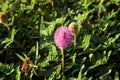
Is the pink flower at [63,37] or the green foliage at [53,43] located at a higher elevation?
the pink flower at [63,37]

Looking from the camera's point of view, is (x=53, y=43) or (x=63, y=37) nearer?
(x=63, y=37)

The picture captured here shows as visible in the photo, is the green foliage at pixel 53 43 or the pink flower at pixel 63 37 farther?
the green foliage at pixel 53 43

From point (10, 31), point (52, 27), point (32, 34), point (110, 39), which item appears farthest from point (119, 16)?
point (10, 31)

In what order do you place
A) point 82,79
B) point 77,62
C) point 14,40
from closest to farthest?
point 82,79
point 77,62
point 14,40

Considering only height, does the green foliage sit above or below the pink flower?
below

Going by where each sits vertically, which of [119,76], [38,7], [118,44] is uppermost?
[38,7]

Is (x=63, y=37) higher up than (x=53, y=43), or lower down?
higher up

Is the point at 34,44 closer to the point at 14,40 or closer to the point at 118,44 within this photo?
the point at 14,40

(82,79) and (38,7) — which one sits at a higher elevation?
(38,7)
